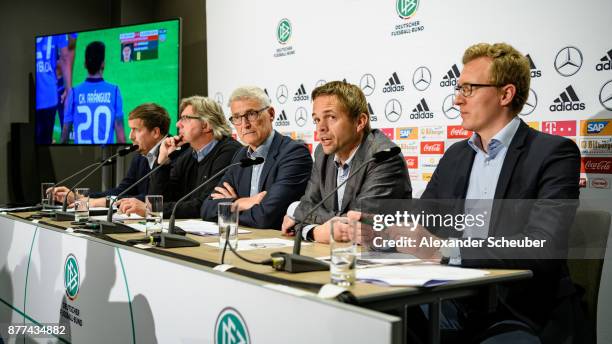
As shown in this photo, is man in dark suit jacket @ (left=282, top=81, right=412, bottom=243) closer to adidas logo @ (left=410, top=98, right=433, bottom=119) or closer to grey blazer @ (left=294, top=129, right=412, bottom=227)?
grey blazer @ (left=294, top=129, right=412, bottom=227)

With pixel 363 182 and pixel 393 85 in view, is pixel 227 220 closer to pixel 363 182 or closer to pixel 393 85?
pixel 363 182

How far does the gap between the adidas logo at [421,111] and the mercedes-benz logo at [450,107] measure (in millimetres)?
109

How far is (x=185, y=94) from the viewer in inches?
255

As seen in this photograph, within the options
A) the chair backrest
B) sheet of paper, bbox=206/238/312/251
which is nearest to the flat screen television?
sheet of paper, bbox=206/238/312/251

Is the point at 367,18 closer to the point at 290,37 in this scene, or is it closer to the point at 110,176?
the point at 290,37

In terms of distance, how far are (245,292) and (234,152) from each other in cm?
272

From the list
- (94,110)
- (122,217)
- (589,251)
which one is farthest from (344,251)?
(94,110)

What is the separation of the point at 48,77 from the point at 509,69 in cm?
522

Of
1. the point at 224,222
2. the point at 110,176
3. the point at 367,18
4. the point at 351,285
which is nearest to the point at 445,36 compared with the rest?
the point at 367,18

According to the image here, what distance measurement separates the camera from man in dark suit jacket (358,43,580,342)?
2.03m

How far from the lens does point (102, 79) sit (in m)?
5.95

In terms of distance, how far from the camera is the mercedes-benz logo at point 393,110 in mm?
3754

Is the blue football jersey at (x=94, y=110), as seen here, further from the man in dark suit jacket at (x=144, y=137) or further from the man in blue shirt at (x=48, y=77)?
the man in dark suit jacket at (x=144, y=137)

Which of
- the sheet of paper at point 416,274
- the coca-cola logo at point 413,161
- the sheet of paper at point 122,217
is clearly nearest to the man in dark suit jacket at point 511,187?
the sheet of paper at point 416,274
